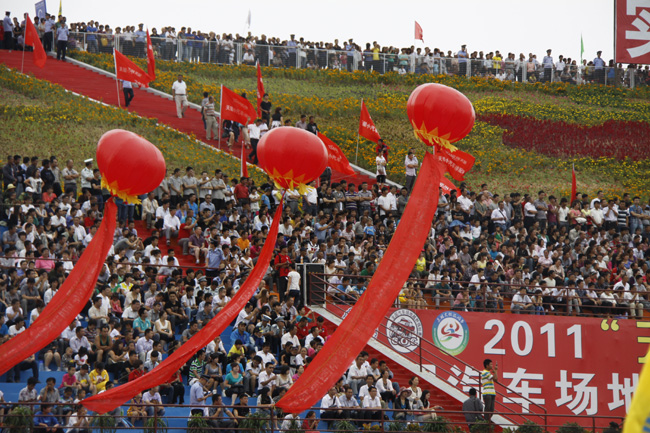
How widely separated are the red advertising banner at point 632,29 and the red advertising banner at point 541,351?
13.4 m

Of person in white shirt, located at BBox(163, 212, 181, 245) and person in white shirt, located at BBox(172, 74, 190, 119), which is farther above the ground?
person in white shirt, located at BBox(172, 74, 190, 119)

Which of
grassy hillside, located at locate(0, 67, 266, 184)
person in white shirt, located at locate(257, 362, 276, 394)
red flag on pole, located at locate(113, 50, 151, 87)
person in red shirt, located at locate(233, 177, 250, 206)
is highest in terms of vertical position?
red flag on pole, located at locate(113, 50, 151, 87)

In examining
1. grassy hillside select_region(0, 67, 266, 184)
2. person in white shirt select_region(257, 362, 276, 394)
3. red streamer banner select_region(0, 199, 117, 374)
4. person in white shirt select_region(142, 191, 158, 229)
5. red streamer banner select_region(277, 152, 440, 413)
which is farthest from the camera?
grassy hillside select_region(0, 67, 266, 184)

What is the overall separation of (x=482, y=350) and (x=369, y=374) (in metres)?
3.44

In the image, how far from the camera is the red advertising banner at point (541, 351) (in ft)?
58.7

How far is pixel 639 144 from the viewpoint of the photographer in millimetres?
33250

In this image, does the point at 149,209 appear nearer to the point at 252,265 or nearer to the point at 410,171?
the point at 252,265

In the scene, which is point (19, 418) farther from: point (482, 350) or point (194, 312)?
Answer: point (482, 350)

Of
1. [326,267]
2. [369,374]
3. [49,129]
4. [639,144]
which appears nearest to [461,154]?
[326,267]

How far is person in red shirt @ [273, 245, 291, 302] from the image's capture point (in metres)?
17.7

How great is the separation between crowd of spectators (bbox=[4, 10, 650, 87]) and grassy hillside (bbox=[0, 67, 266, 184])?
463cm

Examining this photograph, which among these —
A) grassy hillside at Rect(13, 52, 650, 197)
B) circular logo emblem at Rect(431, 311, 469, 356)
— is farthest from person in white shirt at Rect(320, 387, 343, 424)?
grassy hillside at Rect(13, 52, 650, 197)

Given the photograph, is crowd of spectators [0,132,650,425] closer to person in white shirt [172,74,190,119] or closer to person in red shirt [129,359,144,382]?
person in red shirt [129,359,144,382]

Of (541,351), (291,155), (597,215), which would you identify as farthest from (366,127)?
(291,155)
